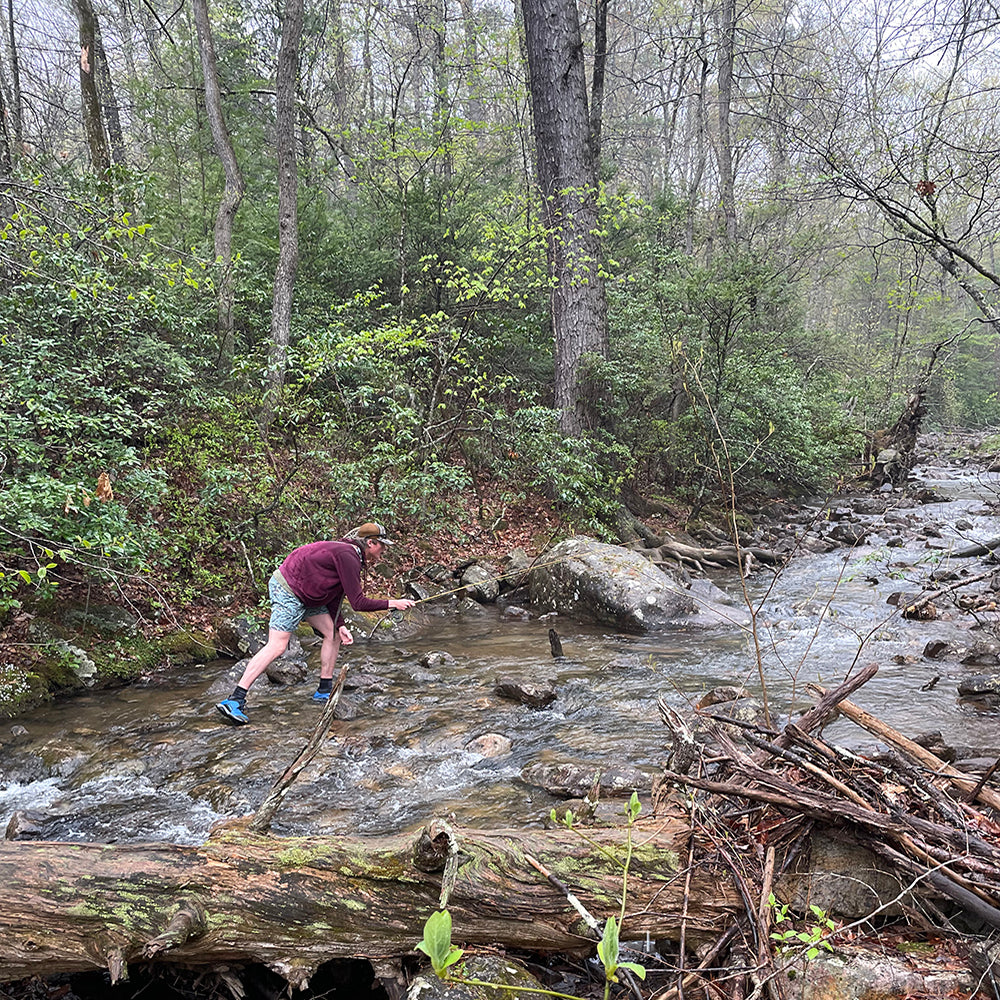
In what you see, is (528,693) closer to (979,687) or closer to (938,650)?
(979,687)

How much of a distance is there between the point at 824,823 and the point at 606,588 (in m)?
6.48

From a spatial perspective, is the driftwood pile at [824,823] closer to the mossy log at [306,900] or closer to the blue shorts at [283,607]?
the mossy log at [306,900]

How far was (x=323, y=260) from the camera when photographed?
1389 centimetres

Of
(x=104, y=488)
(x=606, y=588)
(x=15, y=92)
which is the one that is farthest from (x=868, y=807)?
(x=15, y=92)

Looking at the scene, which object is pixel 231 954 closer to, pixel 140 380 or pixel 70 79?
pixel 140 380

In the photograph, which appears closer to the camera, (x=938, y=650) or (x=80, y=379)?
(x=938, y=650)

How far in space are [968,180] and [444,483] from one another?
7.04m

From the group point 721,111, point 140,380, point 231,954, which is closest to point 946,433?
point 721,111

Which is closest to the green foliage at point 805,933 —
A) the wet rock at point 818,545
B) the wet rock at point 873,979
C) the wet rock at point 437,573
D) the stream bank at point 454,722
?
the wet rock at point 873,979

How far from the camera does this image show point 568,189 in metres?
11.0

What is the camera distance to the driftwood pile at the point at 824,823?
200 centimetres

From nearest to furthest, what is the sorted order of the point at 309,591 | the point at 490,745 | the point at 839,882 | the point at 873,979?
the point at 873,979
the point at 839,882
the point at 490,745
the point at 309,591

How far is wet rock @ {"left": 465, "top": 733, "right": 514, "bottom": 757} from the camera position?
5.01 m

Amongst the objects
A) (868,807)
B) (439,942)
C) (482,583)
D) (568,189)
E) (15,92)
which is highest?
(15,92)
